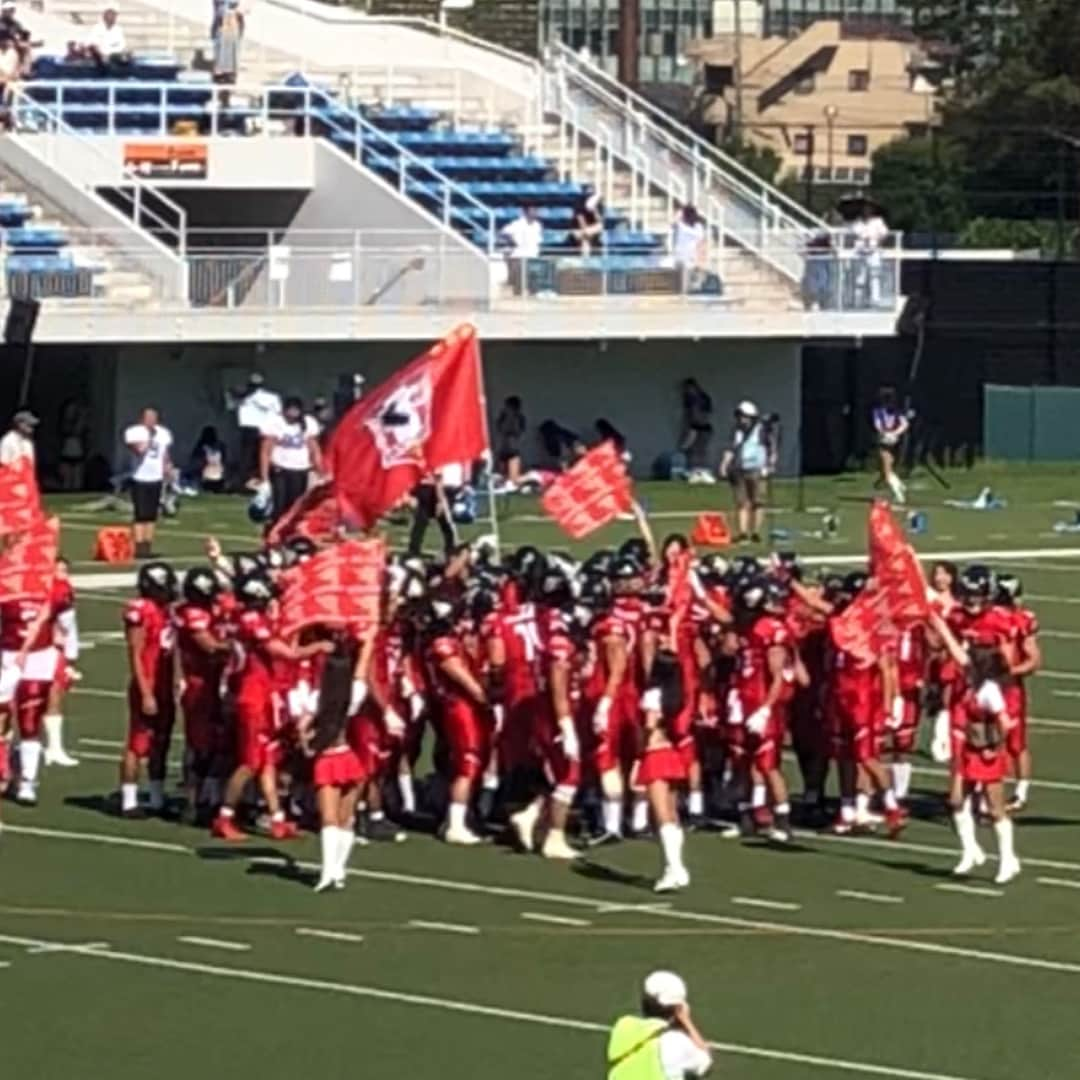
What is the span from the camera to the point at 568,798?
19.7m

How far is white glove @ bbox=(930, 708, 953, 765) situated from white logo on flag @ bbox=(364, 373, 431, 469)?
3474 millimetres

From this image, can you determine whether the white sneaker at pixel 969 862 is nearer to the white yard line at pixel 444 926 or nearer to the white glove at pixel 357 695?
the white yard line at pixel 444 926

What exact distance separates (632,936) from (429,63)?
35647 millimetres

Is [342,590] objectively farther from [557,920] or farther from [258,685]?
[557,920]

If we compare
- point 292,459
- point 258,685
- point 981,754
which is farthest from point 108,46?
point 981,754

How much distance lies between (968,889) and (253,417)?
2393 centimetres

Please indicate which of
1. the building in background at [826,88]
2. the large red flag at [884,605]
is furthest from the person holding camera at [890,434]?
the building in background at [826,88]

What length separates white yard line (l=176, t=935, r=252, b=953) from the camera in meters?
17.4

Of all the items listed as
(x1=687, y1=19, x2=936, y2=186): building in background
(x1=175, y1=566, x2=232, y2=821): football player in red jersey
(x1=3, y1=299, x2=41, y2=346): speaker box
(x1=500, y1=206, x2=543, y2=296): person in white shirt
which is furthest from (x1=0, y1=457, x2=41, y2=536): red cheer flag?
(x1=687, y1=19, x2=936, y2=186): building in background

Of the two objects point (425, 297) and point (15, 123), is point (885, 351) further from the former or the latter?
point (15, 123)

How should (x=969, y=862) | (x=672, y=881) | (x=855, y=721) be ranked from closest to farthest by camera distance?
1. (x=672, y=881)
2. (x=969, y=862)
3. (x=855, y=721)

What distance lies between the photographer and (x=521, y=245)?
1800 inches

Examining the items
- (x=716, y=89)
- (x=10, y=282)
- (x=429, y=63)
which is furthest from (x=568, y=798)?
(x=716, y=89)

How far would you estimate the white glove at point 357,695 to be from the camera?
61.2 ft
